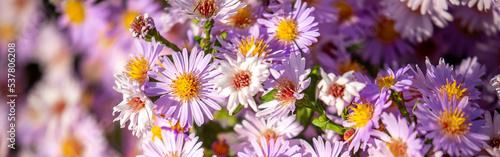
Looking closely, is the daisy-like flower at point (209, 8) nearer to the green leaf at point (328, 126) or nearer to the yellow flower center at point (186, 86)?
the yellow flower center at point (186, 86)

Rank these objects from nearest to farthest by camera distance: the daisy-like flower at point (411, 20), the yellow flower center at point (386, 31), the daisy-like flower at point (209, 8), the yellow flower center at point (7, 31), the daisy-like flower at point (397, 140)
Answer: the daisy-like flower at point (397, 140) → the daisy-like flower at point (209, 8) → the daisy-like flower at point (411, 20) → the yellow flower center at point (386, 31) → the yellow flower center at point (7, 31)

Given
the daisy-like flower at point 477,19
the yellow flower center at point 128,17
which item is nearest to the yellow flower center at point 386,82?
the daisy-like flower at point 477,19

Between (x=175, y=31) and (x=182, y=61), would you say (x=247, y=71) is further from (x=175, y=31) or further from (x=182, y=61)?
(x=175, y=31)

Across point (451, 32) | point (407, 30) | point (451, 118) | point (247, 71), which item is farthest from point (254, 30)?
point (451, 32)

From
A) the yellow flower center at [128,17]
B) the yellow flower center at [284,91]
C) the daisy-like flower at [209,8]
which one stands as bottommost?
the yellow flower center at [128,17]

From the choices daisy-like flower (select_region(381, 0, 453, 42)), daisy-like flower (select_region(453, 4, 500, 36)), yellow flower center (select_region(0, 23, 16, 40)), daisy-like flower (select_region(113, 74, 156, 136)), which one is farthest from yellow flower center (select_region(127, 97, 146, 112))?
yellow flower center (select_region(0, 23, 16, 40))

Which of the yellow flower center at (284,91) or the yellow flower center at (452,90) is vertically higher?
the yellow flower center at (452,90)
